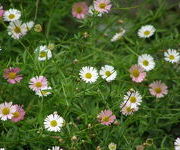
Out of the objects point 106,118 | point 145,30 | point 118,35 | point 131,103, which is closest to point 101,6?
point 118,35

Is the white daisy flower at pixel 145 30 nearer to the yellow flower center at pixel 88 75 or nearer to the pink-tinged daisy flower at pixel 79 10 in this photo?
the pink-tinged daisy flower at pixel 79 10

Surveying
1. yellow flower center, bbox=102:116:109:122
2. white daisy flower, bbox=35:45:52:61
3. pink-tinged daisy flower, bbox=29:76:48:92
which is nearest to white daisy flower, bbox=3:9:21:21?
white daisy flower, bbox=35:45:52:61

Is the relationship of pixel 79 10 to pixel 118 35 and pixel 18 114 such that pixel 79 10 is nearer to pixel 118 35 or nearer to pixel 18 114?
pixel 118 35

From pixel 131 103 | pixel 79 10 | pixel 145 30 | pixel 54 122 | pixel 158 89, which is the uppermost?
pixel 79 10

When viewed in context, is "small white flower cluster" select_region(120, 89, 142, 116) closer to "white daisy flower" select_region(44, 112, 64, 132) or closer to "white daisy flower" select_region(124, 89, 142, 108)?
"white daisy flower" select_region(124, 89, 142, 108)

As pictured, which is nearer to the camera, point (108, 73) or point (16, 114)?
point (16, 114)

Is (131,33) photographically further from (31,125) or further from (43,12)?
(31,125)
